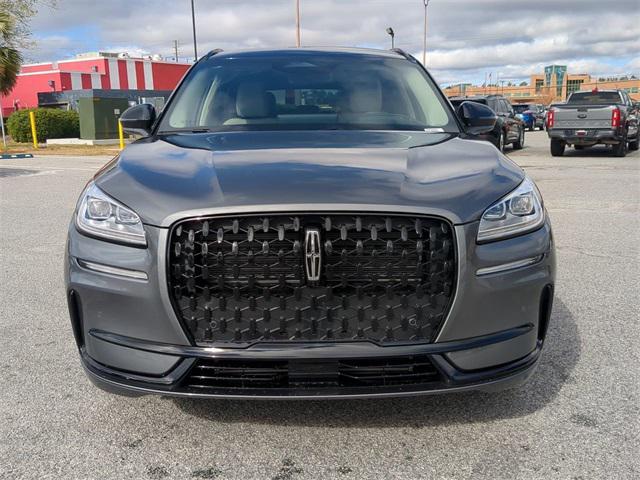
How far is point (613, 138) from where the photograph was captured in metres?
16.0

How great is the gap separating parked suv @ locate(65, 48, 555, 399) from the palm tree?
1830cm

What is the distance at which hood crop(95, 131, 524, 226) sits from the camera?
2334 millimetres


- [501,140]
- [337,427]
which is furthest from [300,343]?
[501,140]

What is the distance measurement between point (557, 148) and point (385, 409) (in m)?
16.0

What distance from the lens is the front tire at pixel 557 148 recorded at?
17.1 metres

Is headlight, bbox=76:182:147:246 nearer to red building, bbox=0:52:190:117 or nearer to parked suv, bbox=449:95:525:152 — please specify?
parked suv, bbox=449:95:525:152

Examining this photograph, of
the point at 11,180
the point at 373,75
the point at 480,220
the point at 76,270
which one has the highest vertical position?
the point at 373,75

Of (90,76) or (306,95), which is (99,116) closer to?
(306,95)

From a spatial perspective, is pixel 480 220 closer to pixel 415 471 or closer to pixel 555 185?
pixel 415 471

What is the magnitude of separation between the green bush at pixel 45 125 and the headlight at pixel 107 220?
32.3m

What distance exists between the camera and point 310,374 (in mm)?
2359

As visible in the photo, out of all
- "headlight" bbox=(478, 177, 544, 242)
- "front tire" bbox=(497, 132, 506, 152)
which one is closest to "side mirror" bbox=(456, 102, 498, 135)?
"headlight" bbox=(478, 177, 544, 242)

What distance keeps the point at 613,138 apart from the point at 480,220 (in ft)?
50.9

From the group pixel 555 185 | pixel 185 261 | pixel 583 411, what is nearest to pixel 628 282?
pixel 583 411
